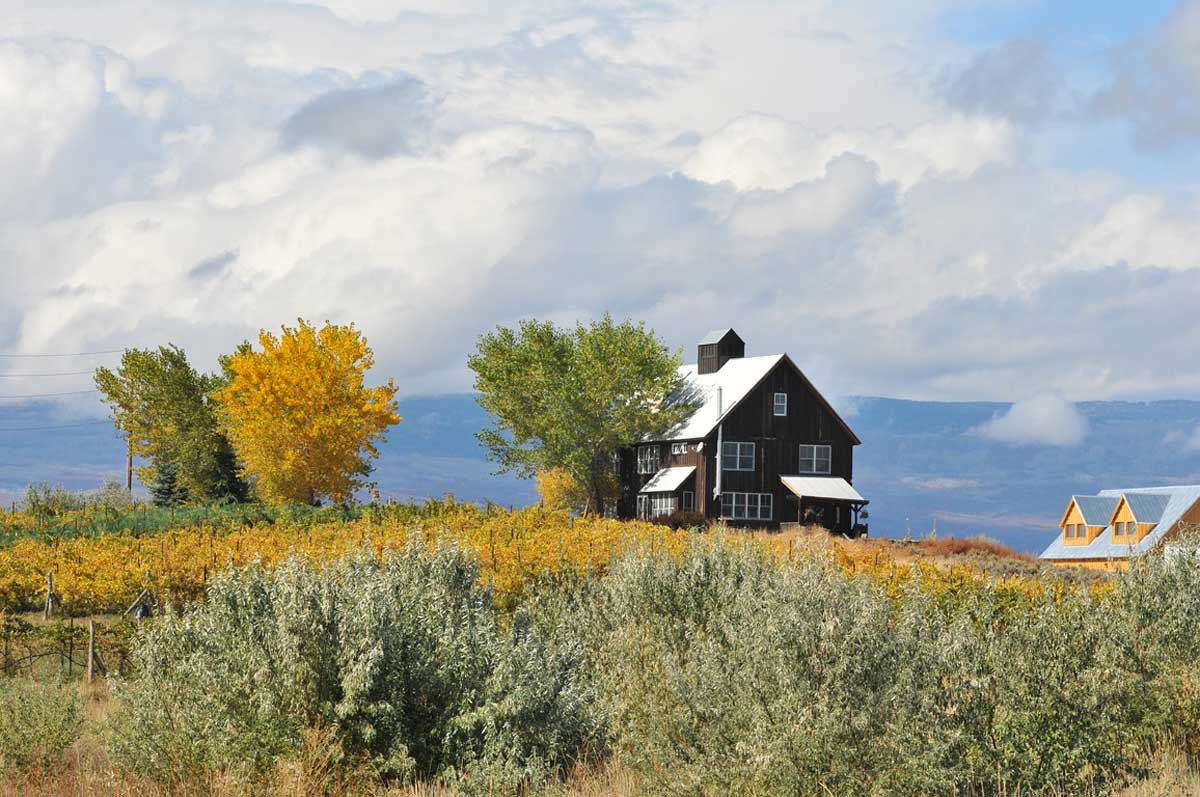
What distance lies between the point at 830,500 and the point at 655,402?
1136 centimetres

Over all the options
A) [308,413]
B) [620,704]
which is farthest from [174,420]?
[620,704]

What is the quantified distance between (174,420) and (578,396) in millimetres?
26671

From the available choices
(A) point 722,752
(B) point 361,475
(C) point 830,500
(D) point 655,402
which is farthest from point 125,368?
(A) point 722,752

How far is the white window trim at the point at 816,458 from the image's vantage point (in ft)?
207

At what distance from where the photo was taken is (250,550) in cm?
3278

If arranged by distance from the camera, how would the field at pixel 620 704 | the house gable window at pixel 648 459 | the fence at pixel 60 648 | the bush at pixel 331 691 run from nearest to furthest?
the field at pixel 620 704, the bush at pixel 331 691, the fence at pixel 60 648, the house gable window at pixel 648 459

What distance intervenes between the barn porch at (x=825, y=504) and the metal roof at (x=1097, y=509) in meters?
15.3

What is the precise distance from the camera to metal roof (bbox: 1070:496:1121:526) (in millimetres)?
70375

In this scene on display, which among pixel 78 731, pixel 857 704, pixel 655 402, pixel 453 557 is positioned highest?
pixel 655 402

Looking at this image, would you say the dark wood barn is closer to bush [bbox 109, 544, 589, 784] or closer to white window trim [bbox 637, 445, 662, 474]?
white window trim [bbox 637, 445, 662, 474]

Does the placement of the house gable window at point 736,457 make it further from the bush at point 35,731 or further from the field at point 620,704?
the bush at point 35,731

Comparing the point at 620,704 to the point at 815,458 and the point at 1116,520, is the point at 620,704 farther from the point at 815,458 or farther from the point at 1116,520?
the point at 1116,520

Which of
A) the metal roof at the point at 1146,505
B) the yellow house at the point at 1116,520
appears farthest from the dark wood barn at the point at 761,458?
the metal roof at the point at 1146,505

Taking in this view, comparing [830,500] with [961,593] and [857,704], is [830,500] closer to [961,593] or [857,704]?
[961,593]
